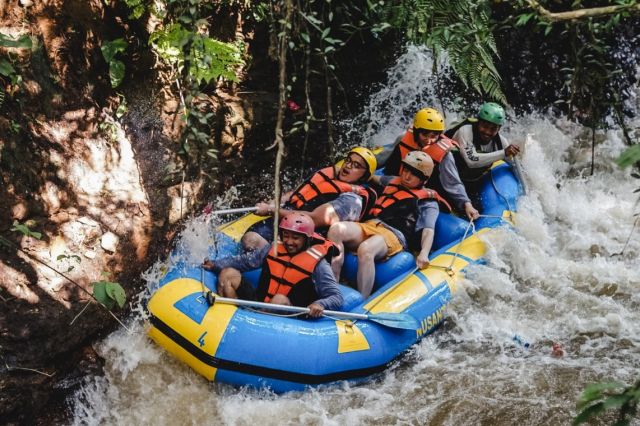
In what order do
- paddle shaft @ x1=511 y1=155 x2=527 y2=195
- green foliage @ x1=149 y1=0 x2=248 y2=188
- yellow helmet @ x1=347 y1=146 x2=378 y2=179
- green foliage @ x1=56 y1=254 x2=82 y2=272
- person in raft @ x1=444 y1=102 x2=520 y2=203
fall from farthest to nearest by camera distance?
1. paddle shaft @ x1=511 y1=155 x2=527 y2=195
2. person in raft @ x1=444 y1=102 x2=520 y2=203
3. yellow helmet @ x1=347 y1=146 x2=378 y2=179
4. green foliage @ x1=56 y1=254 x2=82 y2=272
5. green foliage @ x1=149 y1=0 x2=248 y2=188

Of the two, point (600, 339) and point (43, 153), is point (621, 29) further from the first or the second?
point (43, 153)

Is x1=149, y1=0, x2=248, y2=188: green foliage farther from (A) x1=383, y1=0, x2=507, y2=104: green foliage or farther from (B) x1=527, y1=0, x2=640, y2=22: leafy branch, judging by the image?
(B) x1=527, y1=0, x2=640, y2=22: leafy branch

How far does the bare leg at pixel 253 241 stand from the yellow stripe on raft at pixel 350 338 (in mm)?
1037

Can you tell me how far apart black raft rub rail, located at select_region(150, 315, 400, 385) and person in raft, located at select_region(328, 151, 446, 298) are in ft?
3.06

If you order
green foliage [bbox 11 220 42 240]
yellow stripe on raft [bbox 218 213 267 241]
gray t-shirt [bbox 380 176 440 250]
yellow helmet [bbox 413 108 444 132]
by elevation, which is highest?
yellow helmet [bbox 413 108 444 132]

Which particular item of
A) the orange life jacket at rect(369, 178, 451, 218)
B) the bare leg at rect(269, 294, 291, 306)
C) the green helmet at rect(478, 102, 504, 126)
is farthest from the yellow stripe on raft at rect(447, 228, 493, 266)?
the bare leg at rect(269, 294, 291, 306)

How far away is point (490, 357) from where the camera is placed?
15.4ft

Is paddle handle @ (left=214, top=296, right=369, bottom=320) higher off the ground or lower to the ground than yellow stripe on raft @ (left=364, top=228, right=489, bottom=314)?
lower

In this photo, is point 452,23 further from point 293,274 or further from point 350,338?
point 350,338

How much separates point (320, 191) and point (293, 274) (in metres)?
1.15

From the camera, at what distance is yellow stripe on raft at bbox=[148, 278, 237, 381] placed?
14.0 ft

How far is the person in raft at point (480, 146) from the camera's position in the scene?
6.07 meters

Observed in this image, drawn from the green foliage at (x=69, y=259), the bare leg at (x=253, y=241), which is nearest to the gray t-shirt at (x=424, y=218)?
the bare leg at (x=253, y=241)

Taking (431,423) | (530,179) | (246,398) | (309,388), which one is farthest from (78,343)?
(530,179)
